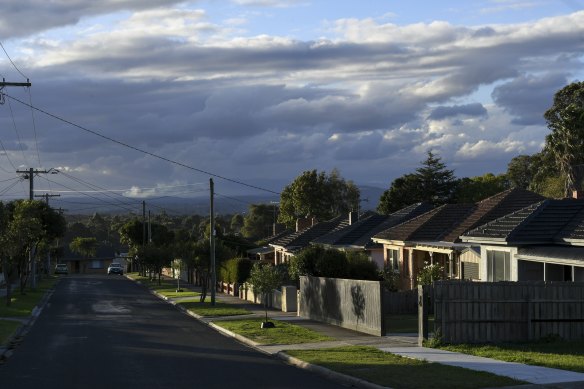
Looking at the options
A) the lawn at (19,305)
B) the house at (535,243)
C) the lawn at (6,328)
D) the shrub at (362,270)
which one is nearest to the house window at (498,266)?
the house at (535,243)

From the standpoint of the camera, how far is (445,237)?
43.0 meters

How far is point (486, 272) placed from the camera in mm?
32531

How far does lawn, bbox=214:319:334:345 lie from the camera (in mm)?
27891

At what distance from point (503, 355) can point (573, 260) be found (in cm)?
618

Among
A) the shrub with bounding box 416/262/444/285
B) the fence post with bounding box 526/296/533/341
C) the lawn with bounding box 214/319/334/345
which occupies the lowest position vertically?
the lawn with bounding box 214/319/334/345

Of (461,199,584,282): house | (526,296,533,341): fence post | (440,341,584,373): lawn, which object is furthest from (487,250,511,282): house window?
(440,341,584,373): lawn

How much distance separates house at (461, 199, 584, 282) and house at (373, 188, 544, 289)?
621cm

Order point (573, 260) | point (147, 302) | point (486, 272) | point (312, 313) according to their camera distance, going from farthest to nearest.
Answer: point (147, 302)
point (312, 313)
point (486, 272)
point (573, 260)

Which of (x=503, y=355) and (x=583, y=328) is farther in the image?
(x=583, y=328)

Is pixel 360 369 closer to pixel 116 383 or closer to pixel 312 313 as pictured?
pixel 116 383

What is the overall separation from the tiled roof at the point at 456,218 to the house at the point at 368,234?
4182mm

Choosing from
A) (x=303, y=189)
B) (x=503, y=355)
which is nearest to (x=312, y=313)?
(x=503, y=355)

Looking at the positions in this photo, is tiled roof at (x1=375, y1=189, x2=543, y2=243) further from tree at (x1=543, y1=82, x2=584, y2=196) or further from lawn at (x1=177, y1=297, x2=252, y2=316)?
tree at (x1=543, y1=82, x2=584, y2=196)

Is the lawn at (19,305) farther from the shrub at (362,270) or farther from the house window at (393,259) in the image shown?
the house window at (393,259)
